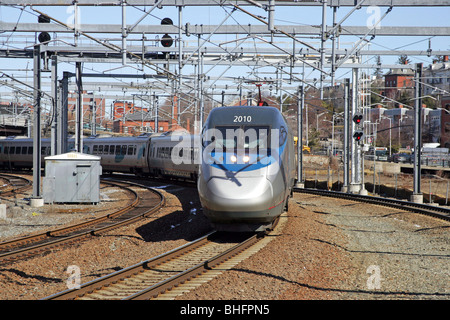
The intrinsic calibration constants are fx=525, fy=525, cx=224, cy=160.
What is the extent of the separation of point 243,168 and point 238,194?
707 millimetres

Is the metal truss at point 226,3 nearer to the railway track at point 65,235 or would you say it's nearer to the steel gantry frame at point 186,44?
the steel gantry frame at point 186,44

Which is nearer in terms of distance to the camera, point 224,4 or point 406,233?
point 406,233

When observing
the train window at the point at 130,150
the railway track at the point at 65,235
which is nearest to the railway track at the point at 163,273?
the railway track at the point at 65,235

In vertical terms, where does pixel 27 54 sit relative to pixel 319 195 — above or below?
above

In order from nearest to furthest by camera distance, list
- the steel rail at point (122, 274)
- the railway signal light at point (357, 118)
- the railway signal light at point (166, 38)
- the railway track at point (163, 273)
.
→ the steel rail at point (122, 274) < the railway track at point (163, 273) < the railway signal light at point (166, 38) < the railway signal light at point (357, 118)

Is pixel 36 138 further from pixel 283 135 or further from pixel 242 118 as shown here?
pixel 283 135

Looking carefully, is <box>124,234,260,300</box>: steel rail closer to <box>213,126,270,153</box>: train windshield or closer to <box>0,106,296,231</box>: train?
<box>0,106,296,231</box>: train

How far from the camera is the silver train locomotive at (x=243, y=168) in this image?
1186 centimetres

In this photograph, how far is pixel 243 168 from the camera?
1216 cm

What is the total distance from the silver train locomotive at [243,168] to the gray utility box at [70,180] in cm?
957
